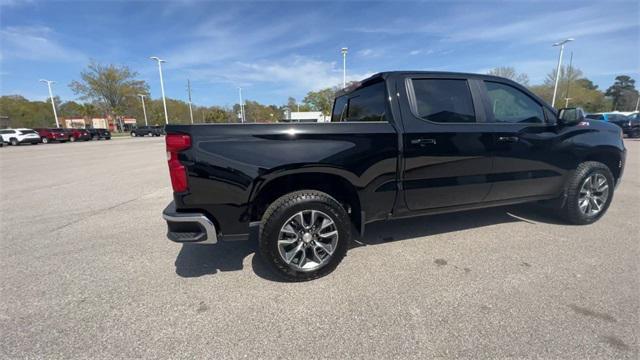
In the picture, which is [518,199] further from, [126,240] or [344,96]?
[126,240]

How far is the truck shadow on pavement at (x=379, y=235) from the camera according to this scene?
3.08 metres

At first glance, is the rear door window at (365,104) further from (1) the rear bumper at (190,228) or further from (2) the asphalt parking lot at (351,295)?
(1) the rear bumper at (190,228)

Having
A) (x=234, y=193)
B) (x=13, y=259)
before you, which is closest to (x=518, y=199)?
(x=234, y=193)

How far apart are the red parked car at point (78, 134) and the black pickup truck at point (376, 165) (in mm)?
40412

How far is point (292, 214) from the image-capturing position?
268 centimetres

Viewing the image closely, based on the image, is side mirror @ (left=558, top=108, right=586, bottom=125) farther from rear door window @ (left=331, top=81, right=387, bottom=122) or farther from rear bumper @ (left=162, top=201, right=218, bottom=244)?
rear bumper @ (left=162, top=201, right=218, bottom=244)

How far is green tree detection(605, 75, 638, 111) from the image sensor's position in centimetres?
6996

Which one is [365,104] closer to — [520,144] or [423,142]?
[423,142]

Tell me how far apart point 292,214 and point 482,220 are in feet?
10.1

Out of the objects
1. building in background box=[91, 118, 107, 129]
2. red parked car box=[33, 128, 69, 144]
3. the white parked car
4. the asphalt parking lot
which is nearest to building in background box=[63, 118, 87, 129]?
building in background box=[91, 118, 107, 129]

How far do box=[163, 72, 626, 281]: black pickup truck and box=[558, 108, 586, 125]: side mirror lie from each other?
0.05 feet

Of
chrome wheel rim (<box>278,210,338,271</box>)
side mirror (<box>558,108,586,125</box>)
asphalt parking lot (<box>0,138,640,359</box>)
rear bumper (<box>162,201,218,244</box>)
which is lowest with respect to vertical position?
asphalt parking lot (<box>0,138,640,359</box>)

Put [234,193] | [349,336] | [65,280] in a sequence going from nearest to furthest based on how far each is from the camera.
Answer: [349,336] → [234,193] → [65,280]

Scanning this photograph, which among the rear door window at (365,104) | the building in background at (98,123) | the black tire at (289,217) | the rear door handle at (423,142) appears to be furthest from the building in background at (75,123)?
the rear door handle at (423,142)
